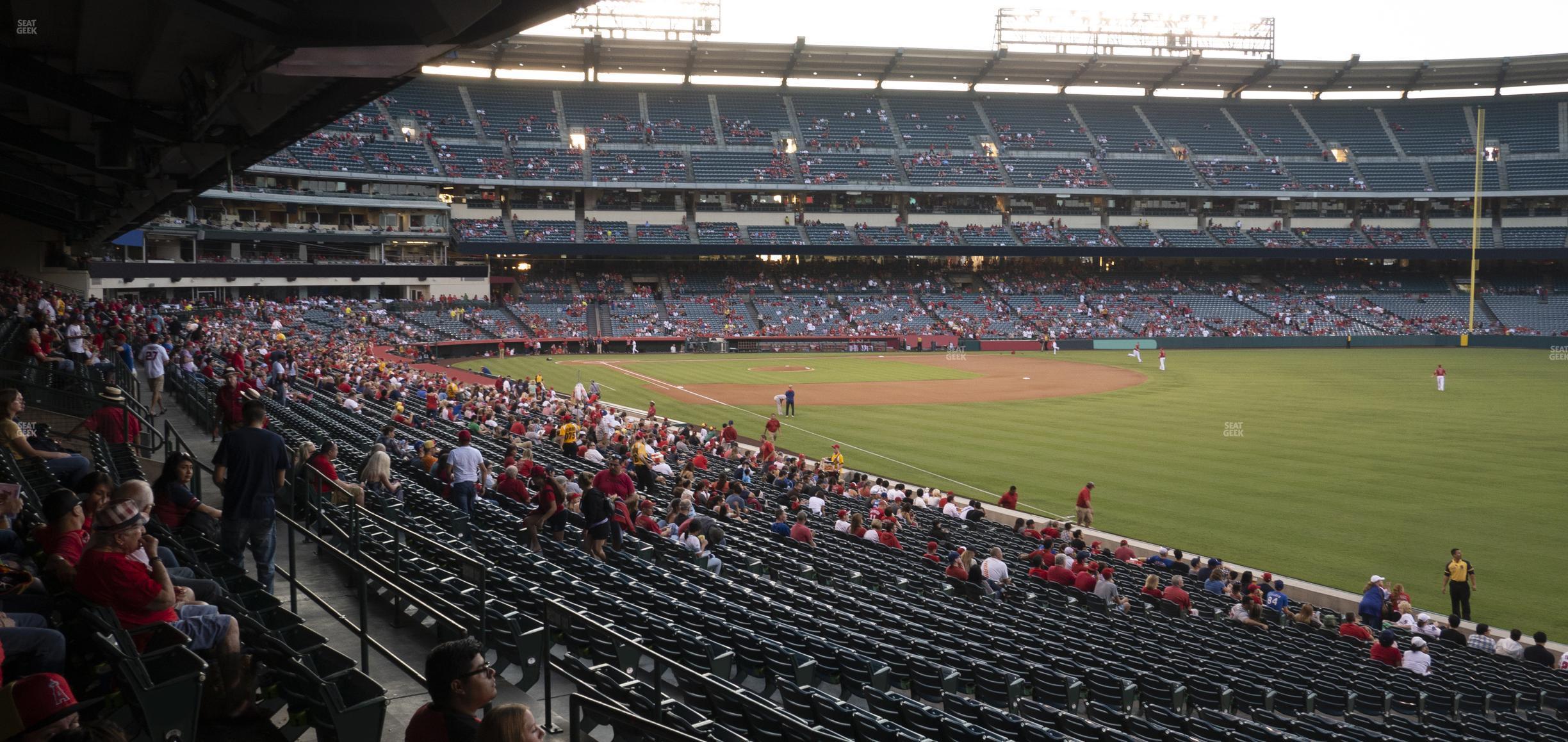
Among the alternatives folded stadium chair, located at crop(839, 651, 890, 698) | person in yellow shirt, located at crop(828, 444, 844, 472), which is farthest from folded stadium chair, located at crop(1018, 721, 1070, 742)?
person in yellow shirt, located at crop(828, 444, 844, 472)

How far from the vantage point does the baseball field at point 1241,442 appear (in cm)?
1992

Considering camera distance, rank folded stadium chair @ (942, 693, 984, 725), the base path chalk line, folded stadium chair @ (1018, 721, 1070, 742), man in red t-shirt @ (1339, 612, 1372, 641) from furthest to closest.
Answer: the base path chalk line < man in red t-shirt @ (1339, 612, 1372, 641) < folded stadium chair @ (942, 693, 984, 725) < folded stadium chair @ (1018, 721, 1070, 742)

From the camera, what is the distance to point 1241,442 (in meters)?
31.6

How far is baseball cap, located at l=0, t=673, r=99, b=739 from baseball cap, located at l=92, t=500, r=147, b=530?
1532 millimetres

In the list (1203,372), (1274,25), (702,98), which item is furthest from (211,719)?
(1274,25)

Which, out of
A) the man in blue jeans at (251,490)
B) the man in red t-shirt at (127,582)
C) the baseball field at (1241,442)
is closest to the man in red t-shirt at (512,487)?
the man in blue jeans at (251,490)

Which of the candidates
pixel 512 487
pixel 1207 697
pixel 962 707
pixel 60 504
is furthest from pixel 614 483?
pixel 60 504

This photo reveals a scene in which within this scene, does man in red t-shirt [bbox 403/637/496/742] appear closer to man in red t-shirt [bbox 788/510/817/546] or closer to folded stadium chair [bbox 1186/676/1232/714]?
folded stadium chair [bbox 1186/676/1232/714]

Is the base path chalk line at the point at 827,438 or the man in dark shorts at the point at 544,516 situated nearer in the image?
the man in dark shorts at the point at 544,516

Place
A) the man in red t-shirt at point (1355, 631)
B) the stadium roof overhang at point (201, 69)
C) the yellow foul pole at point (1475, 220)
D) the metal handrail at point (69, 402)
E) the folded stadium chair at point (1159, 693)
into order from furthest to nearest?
the yellow foul pole at point (1475, 220)
the man in red t-shirt at point (1355, 631)
the metal handrail at point (69, 402)
the folded stadium chair at point (1159, 693)
the stadium roof overhang at point (201, 69)

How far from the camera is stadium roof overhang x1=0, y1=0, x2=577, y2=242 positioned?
7.07 metres

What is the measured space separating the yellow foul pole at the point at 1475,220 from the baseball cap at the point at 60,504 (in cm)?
7545

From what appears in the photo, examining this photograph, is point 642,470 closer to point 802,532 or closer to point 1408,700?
point 802,532

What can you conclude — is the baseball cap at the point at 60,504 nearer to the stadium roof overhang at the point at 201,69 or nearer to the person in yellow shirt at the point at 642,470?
the stadium roof overhang at the point at 201,69
